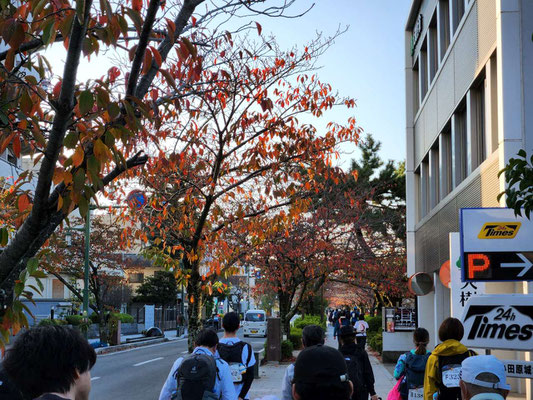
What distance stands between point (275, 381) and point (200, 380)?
13173mm

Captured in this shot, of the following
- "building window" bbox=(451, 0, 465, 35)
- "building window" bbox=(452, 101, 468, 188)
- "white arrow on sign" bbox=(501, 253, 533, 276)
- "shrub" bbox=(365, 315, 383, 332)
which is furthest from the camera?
"shrub" bbox=(365, 315, 383, 332)

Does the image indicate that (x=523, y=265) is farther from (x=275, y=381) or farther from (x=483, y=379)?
(x=275, y=381)

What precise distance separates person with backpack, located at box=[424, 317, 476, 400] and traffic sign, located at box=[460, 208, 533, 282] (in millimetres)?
655

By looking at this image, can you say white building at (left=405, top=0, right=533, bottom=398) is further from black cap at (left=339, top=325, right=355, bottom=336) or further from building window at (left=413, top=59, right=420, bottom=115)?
black cap at (left=339, top=325, right=355, bottom=336)

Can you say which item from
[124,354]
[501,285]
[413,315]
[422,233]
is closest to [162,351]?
[124,354]

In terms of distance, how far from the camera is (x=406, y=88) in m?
26.3

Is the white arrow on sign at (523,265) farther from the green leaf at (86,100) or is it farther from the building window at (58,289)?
the building window at (58,289)

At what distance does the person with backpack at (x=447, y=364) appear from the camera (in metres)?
6.64

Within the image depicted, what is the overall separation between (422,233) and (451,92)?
281 inches

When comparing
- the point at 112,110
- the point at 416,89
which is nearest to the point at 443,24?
the point at 416,89

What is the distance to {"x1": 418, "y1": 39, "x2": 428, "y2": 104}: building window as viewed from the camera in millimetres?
23422

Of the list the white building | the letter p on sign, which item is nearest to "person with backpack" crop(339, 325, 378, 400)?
the letter p on sign

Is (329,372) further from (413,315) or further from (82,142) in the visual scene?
(413,315)

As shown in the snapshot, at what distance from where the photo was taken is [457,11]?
57.8ft
